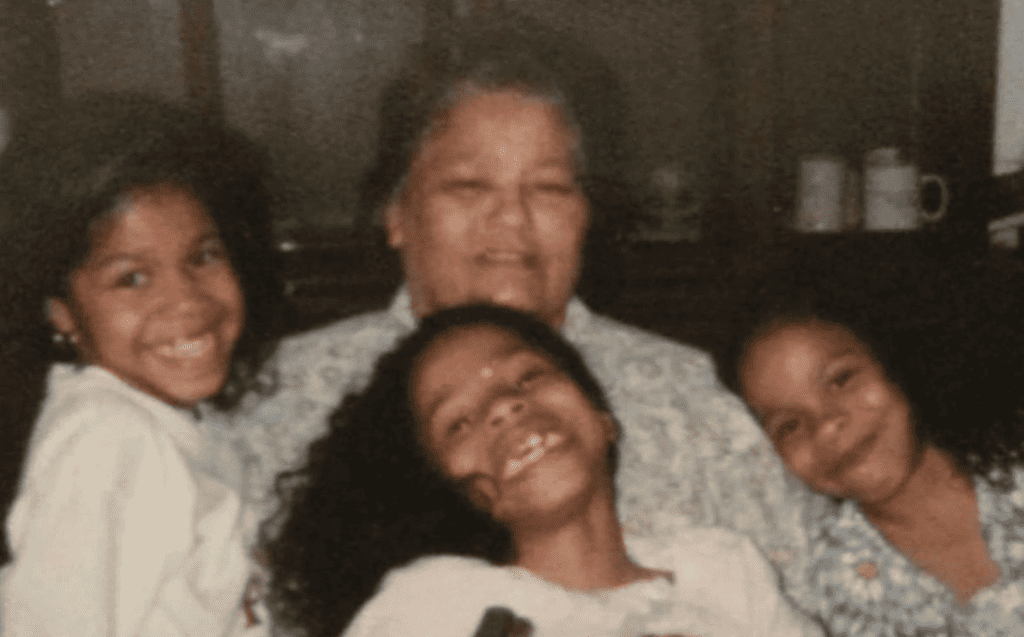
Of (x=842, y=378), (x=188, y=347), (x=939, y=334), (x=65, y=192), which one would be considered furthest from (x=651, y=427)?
(x=65, y=192)

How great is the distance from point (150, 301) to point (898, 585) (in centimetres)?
58

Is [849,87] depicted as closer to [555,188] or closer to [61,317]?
[555,188]

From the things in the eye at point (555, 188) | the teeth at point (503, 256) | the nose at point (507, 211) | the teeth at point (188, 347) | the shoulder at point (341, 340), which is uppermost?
the eye at point (555, 188)

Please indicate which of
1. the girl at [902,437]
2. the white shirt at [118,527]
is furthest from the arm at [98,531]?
the girl at [902,437]

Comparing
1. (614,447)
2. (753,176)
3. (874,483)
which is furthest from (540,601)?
(753,176)

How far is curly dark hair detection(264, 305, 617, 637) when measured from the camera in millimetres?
747

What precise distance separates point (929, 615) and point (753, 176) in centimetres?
37

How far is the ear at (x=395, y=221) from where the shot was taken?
883 mm

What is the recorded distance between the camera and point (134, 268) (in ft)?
2.32

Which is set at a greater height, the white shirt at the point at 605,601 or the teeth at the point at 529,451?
the teeth at the point at 529,451

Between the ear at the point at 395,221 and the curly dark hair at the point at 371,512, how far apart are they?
0.39ft

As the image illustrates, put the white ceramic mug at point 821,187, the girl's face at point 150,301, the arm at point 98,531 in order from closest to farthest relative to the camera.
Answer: the arm at point 98,531
the girl's face at point 150,301
the white ceramic mug at point 821,187

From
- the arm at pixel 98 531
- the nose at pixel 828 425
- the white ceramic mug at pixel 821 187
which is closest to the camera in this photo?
the arm at pixel 98 531

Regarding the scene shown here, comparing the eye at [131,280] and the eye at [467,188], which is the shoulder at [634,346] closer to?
the eye at [467,188]
